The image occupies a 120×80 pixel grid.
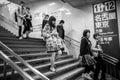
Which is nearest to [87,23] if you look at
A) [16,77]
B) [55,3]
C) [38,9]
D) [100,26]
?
[100,26]

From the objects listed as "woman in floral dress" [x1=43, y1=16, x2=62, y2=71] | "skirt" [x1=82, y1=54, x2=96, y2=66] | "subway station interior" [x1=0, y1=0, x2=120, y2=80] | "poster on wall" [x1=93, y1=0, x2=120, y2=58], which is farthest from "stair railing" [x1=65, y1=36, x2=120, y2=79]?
"woman in floral dress" [x1=43, y1=16, x2=62, y2=71]

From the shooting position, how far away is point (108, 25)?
568 cm

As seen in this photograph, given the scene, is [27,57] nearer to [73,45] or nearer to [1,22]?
[73,45]

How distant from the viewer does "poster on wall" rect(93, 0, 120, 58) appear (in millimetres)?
5465

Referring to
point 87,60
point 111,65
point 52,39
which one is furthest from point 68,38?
point 52,39

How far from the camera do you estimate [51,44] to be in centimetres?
311

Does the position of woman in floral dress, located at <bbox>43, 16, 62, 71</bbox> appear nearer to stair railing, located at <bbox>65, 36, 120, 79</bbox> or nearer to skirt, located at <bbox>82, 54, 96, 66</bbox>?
skirt, located at <bbox>82, 54, 96, 66</bbox>

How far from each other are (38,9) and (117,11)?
4770 mm

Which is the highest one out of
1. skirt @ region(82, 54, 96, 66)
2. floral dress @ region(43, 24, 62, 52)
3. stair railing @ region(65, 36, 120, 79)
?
floral dress @ region(43, 24, 62, 52)

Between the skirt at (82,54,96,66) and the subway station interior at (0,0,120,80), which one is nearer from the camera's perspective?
the subway station interior at (0,0,120,80)

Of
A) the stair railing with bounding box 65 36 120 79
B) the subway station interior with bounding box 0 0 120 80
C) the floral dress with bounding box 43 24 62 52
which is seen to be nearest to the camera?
the floral dress with bounding box 43 24 62 52

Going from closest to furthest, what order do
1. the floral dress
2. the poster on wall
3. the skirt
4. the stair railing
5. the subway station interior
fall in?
1. the floral dress
2. the subway station interior
3. the skirt
4. the stair railing
5. the poster on wall

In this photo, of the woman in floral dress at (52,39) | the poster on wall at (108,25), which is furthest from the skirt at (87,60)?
the poster on wall at (108,25)

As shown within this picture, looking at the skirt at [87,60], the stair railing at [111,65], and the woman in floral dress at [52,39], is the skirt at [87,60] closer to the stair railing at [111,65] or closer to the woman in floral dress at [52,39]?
the woman in floral dress at [52,39]
